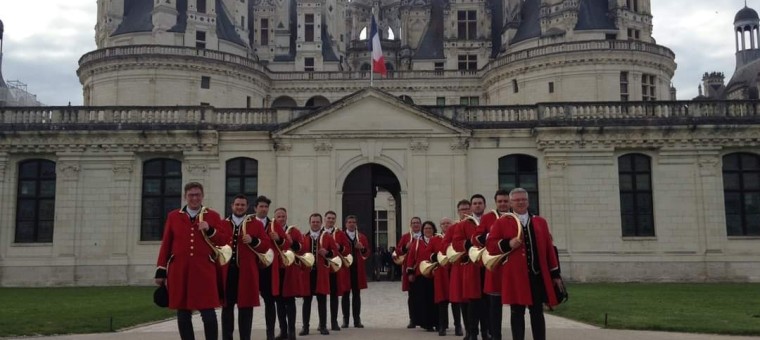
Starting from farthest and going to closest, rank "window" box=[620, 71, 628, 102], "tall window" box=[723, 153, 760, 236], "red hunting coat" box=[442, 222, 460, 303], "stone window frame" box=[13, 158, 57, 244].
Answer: "window" box=[620, 71, 628, 102] < "stone window frame" box=[13, 158, 57, 244] < "tall window" box=[723, 153, 760, 236] < "red hunting coat" box=[442, 222, 460, 303]

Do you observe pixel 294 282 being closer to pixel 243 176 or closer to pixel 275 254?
pixel 275 254

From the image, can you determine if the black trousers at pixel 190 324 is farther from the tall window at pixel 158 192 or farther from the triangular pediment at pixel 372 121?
the tall window at pixel 158 192

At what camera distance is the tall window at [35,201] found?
28.4 m

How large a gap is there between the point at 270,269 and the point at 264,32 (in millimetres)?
44338

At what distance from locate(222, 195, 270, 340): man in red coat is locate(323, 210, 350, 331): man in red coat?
350cm

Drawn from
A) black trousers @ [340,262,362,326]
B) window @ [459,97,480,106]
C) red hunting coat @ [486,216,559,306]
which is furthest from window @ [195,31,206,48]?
red hunting coat @ [486,216,559,306]

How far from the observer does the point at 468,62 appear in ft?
161

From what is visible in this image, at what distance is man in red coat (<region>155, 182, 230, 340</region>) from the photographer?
27.3 feet

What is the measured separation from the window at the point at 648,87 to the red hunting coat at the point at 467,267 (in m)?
33.9

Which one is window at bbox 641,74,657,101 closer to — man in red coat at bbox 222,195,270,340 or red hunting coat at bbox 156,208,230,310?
man in red coat at bbox 222,195,270,340

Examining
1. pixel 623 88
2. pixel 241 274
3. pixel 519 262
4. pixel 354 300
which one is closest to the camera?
pixel 519 262

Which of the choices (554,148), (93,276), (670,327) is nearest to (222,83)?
→ (93,276)

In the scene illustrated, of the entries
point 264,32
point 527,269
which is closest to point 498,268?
point 527,269

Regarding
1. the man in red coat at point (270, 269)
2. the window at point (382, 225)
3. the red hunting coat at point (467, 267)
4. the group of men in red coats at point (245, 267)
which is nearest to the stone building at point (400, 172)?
the group of men in red coats at point (245, 267)
